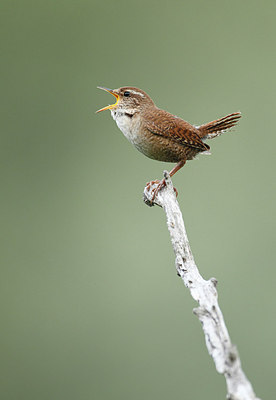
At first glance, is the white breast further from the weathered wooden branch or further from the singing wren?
the weathered wooden branch

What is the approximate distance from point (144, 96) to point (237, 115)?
0.53 meters

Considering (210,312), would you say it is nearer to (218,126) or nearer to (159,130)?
(159,130)

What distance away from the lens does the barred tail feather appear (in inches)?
121

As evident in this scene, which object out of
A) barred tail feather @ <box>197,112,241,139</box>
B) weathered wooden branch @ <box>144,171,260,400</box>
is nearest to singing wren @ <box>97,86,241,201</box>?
barred tail feather @ <box>197,112,241,139</box>

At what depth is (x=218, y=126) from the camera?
3102mm

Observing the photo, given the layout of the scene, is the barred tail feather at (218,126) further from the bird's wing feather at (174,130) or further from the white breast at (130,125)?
the white breast at (130,125)

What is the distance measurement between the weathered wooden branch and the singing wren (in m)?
0.30

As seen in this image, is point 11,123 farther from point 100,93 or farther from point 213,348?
point 213,348

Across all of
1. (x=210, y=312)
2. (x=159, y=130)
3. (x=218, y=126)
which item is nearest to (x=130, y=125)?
(x=159, y=130)

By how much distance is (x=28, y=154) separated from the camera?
5574 mm

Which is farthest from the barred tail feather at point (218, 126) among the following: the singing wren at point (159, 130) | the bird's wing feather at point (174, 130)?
the bird's wing feather at point (174, 130)

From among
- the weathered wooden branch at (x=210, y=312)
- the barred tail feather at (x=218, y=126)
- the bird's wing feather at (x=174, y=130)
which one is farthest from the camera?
the barred tail feather at (x=218, y=126)

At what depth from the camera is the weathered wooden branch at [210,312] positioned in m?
1.43

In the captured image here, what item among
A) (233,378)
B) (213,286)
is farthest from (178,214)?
(233,378)
